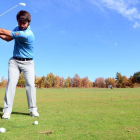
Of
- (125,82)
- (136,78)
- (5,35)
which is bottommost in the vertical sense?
(5,35)

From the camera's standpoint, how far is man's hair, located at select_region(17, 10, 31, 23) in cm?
450

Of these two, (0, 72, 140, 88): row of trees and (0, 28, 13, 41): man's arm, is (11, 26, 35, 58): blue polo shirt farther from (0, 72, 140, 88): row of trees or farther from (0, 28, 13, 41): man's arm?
(0, 72, 140, 88): row of trees

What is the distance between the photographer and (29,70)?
4969 mm

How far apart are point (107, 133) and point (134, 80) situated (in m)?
93.6

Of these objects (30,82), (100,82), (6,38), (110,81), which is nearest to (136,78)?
(110,81)

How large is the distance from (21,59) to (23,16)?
3.52 feet

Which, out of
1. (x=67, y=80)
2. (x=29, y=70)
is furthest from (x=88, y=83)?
(x=29, y=70)


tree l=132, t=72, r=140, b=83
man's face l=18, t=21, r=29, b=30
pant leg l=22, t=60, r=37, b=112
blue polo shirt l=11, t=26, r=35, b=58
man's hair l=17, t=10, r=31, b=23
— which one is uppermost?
tree l=132, t=72, r=140, b=83

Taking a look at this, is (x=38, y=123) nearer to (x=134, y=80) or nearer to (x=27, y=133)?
(x=27, y=133)

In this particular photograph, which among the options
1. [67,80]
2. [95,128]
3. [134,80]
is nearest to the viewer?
[95,128]

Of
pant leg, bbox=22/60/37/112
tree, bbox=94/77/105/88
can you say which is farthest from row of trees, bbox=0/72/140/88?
pant leg, bbox=22/60/37/112

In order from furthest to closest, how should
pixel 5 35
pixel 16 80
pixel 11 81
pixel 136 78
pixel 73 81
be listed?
pixel 73 81 < pixel 136 78 < pixel 16 80 < pixel 11 81 < pixel 5 35

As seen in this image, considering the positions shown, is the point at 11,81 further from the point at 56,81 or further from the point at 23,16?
the point at 56,81

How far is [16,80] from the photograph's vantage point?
16.2 feet
